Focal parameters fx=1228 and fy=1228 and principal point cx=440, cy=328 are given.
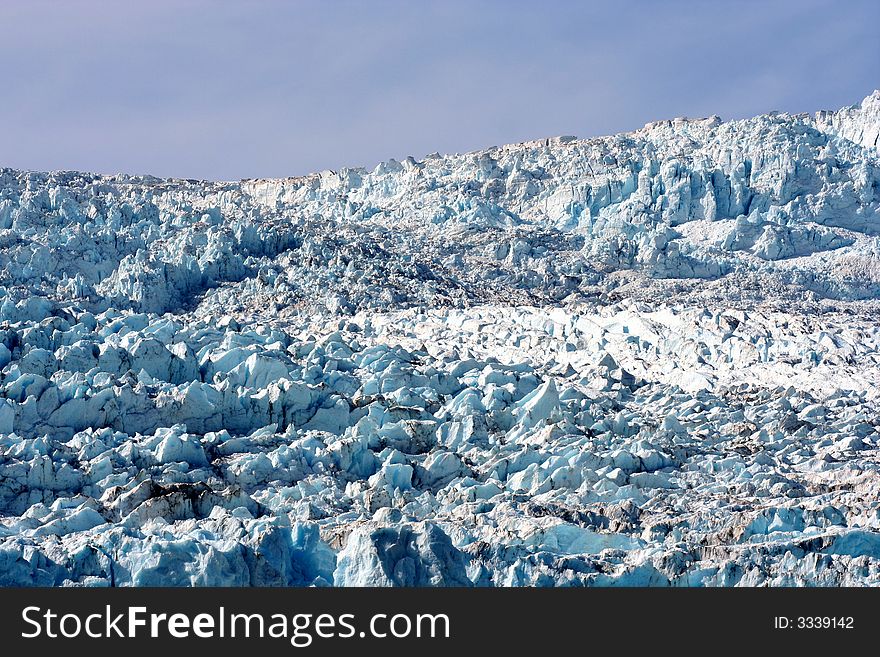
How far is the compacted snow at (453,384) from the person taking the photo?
21.4 metres

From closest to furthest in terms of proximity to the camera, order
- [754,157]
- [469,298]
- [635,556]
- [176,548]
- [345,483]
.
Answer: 1. [176,548]
2. [635,556]
3. [345,483]
4. [469,298]
5. [754,157]

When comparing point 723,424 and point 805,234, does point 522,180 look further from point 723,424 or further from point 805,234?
point 723,424

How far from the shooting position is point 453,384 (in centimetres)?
3506

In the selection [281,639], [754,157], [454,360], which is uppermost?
[754,157]

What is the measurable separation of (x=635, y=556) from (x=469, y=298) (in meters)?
29.3

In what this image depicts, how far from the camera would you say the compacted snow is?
70.2 feet

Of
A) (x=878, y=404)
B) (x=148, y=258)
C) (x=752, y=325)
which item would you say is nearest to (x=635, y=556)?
(x=878, y=404)

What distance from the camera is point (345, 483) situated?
27.5 m

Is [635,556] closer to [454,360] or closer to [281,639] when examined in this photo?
[281,639]

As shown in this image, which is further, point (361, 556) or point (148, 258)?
point (148, 258)

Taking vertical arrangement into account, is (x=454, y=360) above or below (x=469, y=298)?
below

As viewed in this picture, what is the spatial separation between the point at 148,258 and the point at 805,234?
3360 cm

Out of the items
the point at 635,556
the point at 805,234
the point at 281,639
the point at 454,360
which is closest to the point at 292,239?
the point at 454,360

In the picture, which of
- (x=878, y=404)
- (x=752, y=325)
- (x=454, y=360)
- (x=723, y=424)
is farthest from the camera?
(x=752, y=325)
